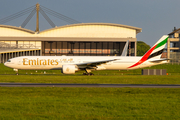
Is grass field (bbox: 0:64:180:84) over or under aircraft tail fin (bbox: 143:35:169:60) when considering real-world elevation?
under

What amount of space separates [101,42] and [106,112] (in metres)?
73.6

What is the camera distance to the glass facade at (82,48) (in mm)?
84250

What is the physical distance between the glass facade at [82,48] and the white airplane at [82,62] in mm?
33454

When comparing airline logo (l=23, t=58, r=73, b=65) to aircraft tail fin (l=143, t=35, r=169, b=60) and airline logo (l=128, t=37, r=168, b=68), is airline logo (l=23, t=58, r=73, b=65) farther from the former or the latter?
aircraft tail fin (l=143, t=35, r=169, b=60)

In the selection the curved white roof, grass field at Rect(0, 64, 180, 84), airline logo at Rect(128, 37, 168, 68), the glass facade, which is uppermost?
the curved white roof

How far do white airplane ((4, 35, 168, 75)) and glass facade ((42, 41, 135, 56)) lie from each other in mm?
33454

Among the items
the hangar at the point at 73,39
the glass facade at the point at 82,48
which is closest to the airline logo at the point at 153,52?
the hangar at the point at 73,39

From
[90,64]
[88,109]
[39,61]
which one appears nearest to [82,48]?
[90,64]

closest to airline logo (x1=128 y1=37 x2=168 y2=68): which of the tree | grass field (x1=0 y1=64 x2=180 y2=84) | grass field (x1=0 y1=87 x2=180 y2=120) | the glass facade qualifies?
grass field (x1=0 y1=64 x2=180 y2=84)

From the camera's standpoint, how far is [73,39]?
79.6 m

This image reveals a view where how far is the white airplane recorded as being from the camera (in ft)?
154

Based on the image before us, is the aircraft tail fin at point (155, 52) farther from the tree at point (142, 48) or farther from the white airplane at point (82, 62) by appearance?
the tree at point (142, 48)

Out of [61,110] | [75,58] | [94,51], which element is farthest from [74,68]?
[94,51]

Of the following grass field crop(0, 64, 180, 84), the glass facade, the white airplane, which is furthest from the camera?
the glass facade
